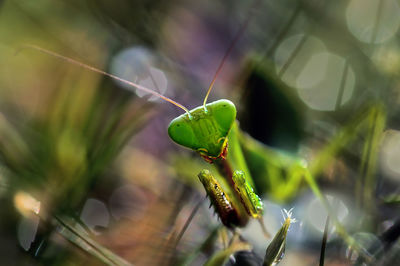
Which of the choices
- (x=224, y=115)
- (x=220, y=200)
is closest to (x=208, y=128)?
(x=224, y=115)

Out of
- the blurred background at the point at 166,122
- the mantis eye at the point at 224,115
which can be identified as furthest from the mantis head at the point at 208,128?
the blurred background at the point at 166,122

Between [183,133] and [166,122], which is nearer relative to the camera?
[183,133]

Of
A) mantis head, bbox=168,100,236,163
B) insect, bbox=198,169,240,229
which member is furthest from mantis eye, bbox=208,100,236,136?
insect, bbox=198,169,240,229

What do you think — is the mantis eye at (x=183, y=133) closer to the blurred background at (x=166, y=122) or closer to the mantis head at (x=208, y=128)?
the mantis head at (x=208, y=128)

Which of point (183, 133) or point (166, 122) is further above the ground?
point (166, 122)

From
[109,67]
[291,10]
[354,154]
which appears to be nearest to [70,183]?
[109,67]

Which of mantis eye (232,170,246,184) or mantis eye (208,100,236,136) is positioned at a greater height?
mantis eye (208,100,236,136)


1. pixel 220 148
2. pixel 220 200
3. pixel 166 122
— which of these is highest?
pixel 166 122

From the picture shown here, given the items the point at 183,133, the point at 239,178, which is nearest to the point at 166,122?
the point at 183,133

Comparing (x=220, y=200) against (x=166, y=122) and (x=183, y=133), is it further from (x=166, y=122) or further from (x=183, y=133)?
(x=166, y=122)

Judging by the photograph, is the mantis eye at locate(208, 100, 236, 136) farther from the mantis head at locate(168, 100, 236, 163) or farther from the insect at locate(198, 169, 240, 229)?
the insect at locate(198, 169, 240, 229)
